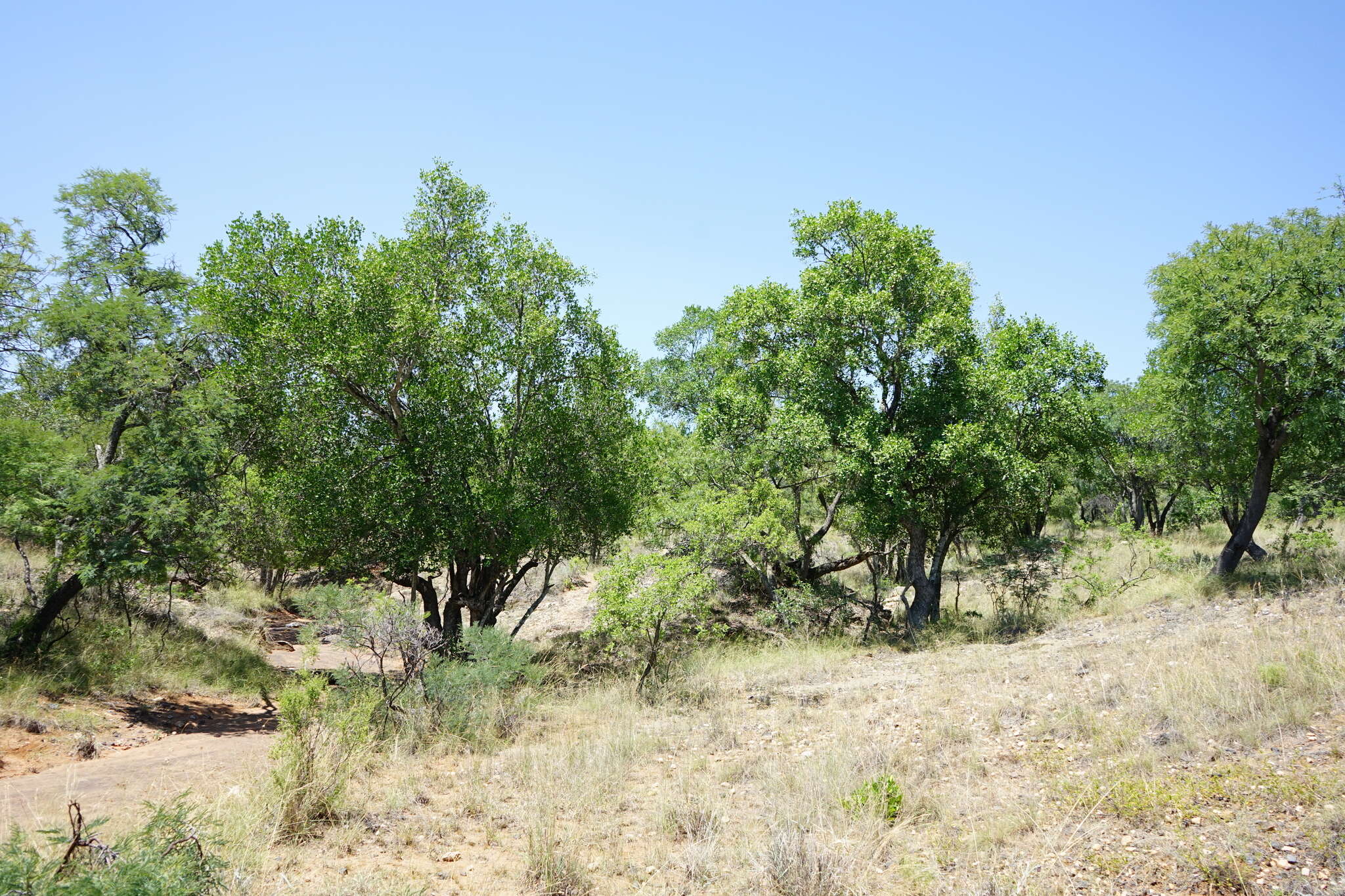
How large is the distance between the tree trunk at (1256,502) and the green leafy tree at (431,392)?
13.4m

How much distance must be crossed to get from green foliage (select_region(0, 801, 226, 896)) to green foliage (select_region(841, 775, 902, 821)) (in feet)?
16.2

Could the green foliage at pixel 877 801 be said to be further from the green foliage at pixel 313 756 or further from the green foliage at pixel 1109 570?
the green foliage at pixel 1109 570

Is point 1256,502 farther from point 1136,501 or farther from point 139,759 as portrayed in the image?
point 1136,501

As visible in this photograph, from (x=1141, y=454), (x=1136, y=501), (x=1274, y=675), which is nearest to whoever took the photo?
(x=1274, y=675)

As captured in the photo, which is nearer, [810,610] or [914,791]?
[914,791]

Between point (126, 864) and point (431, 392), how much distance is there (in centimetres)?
1006

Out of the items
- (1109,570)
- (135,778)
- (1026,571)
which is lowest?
(135,778)

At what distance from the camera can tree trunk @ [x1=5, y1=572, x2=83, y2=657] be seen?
1165 cm

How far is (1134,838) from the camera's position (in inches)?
205

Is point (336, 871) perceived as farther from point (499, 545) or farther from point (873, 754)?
point (499, 545)

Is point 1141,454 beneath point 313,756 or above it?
above

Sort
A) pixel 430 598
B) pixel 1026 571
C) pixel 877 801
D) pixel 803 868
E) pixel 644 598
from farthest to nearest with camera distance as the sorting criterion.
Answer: pixel 1026 571
pixel 430 598
pixel 644 598
pixel 877 801
pixel 803 868

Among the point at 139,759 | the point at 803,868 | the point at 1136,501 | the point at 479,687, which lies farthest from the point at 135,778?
the point at 1136,501

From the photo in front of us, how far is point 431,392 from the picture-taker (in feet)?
43.7
